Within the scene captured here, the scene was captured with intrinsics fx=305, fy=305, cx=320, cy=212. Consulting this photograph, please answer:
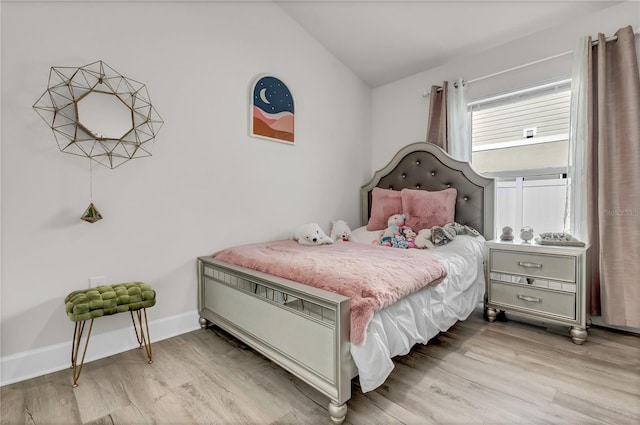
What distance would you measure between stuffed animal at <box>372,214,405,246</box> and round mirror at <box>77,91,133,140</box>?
6.53 feet

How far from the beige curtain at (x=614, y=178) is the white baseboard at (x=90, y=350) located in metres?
2.91

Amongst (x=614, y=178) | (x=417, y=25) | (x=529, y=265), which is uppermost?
(x=417, y=25)

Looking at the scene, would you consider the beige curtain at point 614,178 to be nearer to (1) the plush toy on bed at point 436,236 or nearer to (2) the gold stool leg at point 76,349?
(1) the plush toy on bed at point 436,236

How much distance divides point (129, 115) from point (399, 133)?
2588mm

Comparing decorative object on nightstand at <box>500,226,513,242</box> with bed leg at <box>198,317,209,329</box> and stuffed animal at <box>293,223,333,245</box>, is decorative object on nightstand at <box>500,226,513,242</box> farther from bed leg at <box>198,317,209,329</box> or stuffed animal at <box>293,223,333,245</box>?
bed leg at <box>198,317,209,329</box>

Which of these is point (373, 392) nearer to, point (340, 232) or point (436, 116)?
point (340, 232)

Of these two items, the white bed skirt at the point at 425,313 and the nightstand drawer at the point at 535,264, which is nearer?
the white bed skirt at the point at 425,313

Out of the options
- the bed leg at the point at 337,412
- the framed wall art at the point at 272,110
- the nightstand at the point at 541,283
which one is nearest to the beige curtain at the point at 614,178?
the nightstand at the point at 541,283

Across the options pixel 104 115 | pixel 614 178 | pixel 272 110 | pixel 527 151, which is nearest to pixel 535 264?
pixel 614 178

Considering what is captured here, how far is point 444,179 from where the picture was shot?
111 inches

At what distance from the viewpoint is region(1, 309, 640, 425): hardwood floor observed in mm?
1294

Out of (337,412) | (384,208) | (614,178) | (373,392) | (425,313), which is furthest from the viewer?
(384,208)

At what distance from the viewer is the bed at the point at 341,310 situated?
1.26m

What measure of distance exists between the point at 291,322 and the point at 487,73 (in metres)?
2.75
